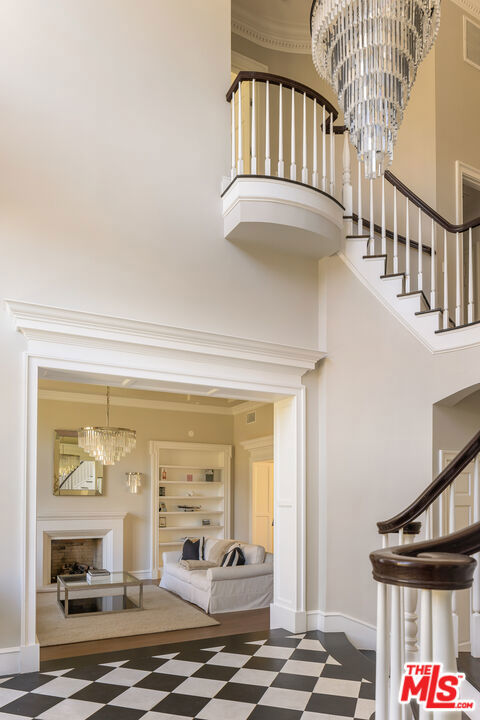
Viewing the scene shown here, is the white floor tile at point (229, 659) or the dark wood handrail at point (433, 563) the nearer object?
the dark wood handrail at point (433, 563)

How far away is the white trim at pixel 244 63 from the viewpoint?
25.0 feet

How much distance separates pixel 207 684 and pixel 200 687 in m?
0.08

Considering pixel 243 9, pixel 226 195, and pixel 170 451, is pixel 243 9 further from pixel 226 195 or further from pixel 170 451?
pixel 170 451

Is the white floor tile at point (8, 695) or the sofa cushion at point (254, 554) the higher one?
the white floor tile at point (8, 695)

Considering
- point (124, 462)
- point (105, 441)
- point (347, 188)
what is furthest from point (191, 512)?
point (347, 188)

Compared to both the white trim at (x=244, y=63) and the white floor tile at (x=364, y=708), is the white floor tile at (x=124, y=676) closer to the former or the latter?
the white floor tile at (x=364, y=708)

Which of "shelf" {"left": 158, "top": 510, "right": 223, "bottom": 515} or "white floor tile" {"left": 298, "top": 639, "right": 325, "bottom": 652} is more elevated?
"shelf" {"left": 158, "top": 510, "right": 223, "bottom": 515}

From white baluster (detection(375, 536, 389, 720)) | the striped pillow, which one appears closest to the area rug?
the striped pillow

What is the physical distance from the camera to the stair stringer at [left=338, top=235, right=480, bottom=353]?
4.92 meters

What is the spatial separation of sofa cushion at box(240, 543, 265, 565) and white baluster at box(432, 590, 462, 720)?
6.61 meters

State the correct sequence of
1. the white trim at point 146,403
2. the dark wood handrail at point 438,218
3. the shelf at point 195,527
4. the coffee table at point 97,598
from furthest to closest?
the shelf at point 195,527 → the white trim at point 146,403 → the coffee table at point 97,598 → the dark wood handrail at point 438,218

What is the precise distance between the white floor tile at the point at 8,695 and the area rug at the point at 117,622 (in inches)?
67.3

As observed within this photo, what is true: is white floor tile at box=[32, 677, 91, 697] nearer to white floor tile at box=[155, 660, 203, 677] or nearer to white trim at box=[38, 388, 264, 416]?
white floor tile at box=[155, 660, 203, 677]

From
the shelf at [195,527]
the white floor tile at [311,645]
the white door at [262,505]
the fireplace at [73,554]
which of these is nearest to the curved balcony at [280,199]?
the white floor tile at [311,645]
